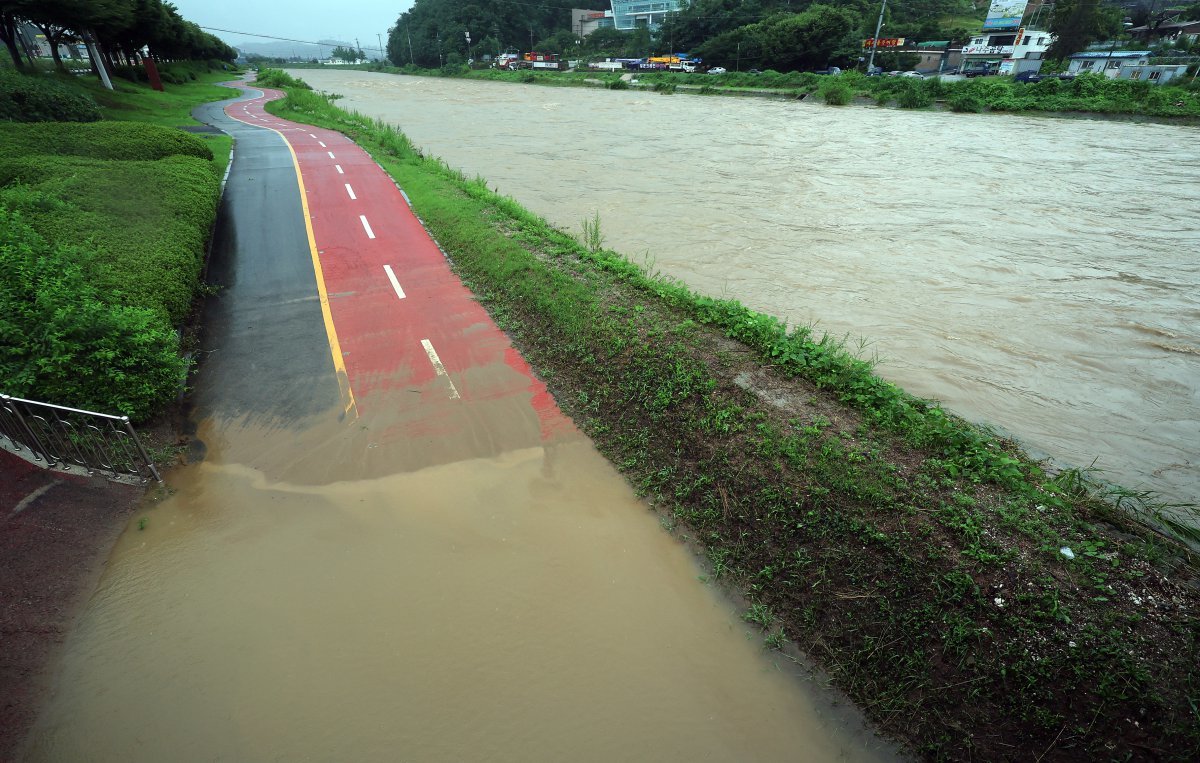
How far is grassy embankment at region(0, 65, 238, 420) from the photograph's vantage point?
654cm

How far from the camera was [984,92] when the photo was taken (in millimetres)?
37031

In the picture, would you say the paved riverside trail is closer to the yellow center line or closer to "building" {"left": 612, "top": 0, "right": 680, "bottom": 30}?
the yellow center line

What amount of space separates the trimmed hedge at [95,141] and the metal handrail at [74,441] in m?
10.9

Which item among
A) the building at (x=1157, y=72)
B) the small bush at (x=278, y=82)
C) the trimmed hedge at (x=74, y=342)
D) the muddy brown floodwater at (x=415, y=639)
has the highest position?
the building at (x=1157, y=72)

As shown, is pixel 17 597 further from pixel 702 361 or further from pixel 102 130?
pixel 102 130

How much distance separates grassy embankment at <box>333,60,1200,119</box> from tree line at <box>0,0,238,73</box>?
41575 mm

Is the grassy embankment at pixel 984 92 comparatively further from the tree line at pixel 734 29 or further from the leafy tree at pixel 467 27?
the leafy tree at pixel 467 27

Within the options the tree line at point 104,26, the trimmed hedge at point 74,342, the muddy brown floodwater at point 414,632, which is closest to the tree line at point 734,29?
the tree line at point 104,26

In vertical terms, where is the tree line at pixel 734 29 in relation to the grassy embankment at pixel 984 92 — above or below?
above

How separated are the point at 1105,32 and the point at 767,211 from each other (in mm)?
70773

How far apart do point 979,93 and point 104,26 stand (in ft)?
174

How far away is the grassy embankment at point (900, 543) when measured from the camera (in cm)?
394

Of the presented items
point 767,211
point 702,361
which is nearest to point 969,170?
point 767,211

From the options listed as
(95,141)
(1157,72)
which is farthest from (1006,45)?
(95,141)
